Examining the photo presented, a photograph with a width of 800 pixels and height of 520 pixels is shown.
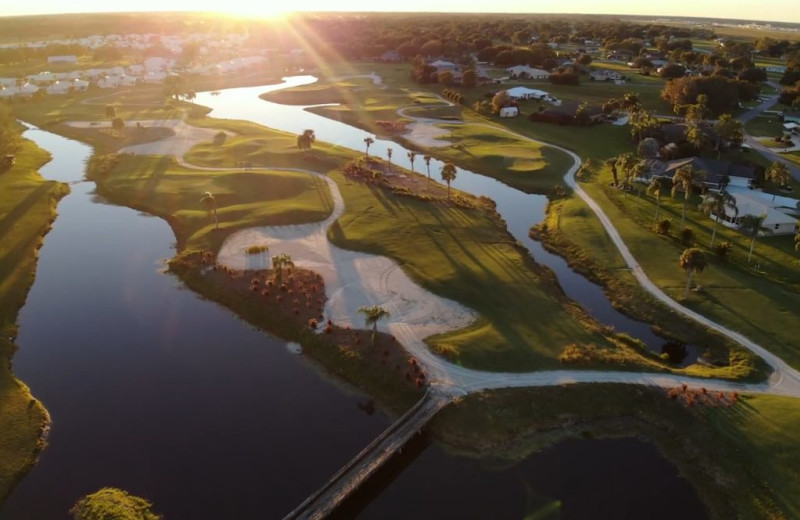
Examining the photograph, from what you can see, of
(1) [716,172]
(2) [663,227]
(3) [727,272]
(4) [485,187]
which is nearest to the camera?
(3) [727,272]

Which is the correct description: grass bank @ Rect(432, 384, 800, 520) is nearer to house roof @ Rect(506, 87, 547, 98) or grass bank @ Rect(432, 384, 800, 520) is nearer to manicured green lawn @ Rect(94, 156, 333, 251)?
manicured green lawn @ Rect(94, 156, 333, 251)

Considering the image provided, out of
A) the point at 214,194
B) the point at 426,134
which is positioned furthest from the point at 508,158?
the point at 214,194

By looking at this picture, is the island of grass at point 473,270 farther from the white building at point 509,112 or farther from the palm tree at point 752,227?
the white building at point 509,112

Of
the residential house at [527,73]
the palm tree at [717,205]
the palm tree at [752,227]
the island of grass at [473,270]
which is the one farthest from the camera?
the residential house at [527,73]

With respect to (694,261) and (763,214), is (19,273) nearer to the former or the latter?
(694,261)

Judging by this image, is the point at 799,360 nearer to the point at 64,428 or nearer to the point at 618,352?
the point at 618,352

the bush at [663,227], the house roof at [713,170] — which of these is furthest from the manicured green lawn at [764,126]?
the bush at [663,227]

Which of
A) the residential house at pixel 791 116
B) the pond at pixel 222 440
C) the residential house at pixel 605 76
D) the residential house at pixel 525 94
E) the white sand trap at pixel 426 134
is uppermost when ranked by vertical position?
the residential house at pixel 605 76
